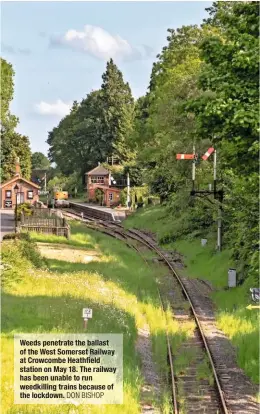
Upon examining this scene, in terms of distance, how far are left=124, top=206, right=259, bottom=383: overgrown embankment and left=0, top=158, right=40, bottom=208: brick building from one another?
20.1m

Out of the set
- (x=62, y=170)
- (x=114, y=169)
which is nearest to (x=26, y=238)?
(x=114, y=169)

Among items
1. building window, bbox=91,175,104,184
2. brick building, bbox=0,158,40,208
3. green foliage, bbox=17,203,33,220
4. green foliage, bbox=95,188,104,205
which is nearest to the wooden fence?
green foliage, bbox=17,203,33,220

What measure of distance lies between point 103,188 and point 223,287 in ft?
181

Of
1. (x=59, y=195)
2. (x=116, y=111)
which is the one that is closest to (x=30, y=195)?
(x=59, y=195)

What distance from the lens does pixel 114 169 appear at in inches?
3332

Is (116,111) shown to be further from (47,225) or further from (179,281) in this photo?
(179,281)

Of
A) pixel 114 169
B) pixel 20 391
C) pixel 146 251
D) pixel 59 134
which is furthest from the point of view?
pixel 59 134

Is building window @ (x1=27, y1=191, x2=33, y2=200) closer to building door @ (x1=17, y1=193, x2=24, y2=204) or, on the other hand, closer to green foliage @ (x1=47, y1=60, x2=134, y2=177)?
building door @ (x1=17, y1=193, x2=24, y2=204)

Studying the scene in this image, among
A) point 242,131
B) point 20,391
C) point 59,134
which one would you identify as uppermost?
point 59,134

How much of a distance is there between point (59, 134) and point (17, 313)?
11551 centimetres

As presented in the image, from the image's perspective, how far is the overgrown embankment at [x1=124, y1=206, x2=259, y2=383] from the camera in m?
15.2

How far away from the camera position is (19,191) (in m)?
63.9

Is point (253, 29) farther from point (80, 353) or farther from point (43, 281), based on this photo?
point (43, 281)

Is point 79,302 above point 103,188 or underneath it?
underneath
